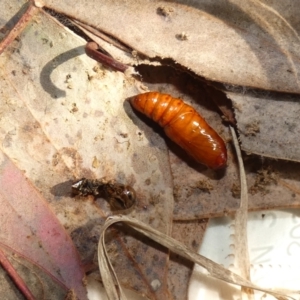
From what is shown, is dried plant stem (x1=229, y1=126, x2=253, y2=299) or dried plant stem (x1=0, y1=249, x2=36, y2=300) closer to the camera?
dried plant stem (x1=0, y1=249, x2=36, y2=300)

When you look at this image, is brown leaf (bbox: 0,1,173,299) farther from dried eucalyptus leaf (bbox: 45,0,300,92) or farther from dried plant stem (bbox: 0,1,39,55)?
dried eucalyptus leaf (bbox: 45,0,300,92)

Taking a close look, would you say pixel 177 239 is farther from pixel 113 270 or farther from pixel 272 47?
pixel 272 47

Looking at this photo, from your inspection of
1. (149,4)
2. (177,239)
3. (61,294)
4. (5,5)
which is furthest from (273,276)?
(5,5)

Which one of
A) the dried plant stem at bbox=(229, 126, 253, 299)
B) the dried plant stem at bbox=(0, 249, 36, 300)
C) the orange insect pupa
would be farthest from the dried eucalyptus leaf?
the dried plant stem at bbox=(0, 249, 36, 300)

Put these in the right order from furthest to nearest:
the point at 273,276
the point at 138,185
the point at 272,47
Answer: the point at 273,276
the point at 138,185
the point at 272,47

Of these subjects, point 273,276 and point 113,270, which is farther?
point 273,276

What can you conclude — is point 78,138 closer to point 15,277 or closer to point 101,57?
point 101,57

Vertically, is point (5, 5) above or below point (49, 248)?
above
